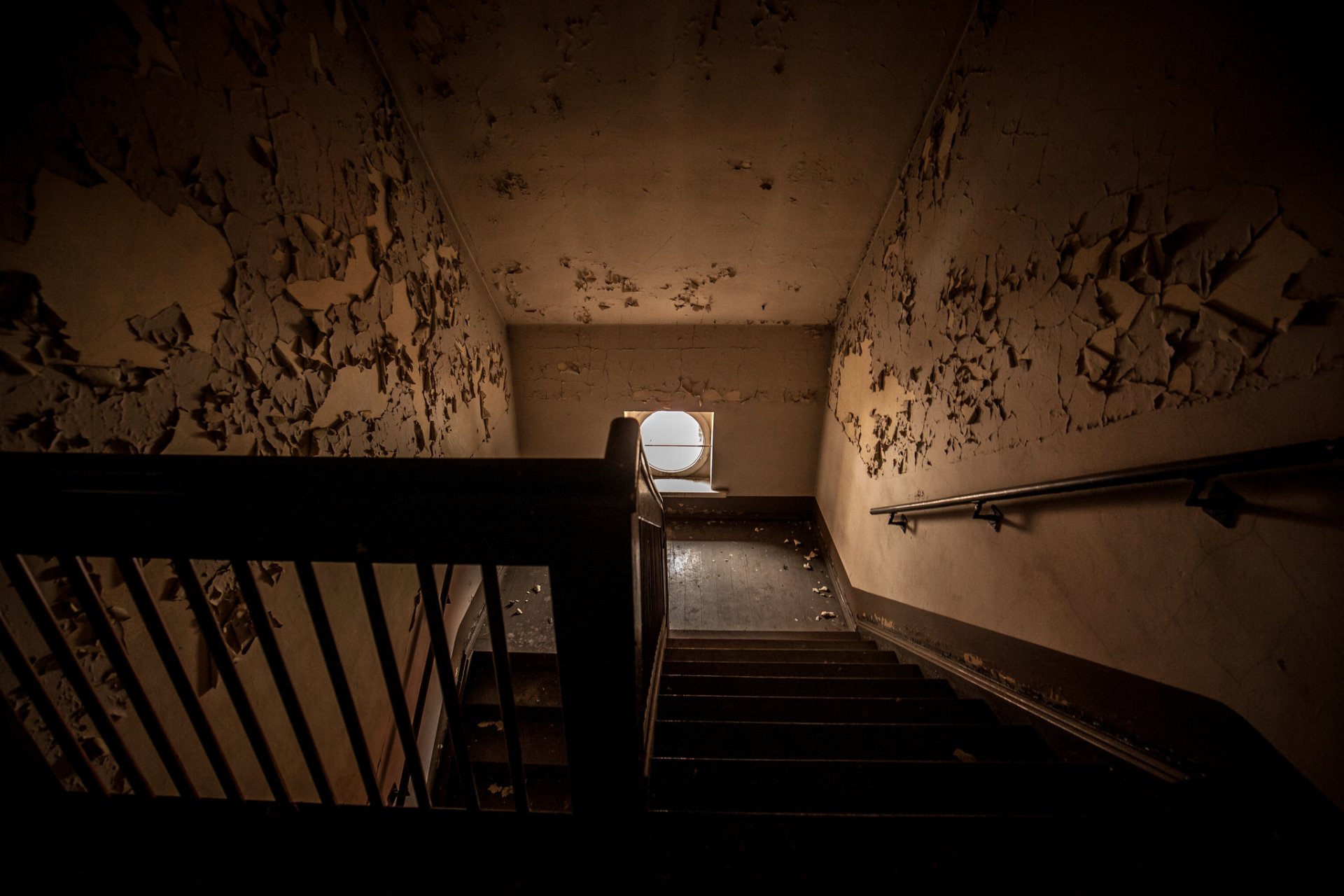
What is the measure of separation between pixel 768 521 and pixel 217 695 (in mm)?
4202

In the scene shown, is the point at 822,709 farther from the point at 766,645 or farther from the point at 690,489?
the point at 690,489

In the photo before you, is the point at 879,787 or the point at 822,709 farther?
the point at 822,709

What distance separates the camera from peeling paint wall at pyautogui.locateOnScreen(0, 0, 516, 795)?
34.3 inches

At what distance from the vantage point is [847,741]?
139 cm

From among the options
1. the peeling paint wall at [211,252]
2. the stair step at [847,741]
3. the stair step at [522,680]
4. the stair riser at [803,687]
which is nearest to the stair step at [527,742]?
the stair step at [522,680]

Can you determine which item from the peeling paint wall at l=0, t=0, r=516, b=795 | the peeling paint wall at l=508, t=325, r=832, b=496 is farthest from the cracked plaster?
the peeling paint wall at l=508, t=325, r=832, b=496

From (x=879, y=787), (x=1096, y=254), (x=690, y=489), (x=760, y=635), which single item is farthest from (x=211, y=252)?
(x=690, y=489)

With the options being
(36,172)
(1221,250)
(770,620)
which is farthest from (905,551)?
(36,172)

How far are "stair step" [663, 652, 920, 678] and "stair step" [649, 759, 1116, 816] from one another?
0.87 meters

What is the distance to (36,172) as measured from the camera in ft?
2.82

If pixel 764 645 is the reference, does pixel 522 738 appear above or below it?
below

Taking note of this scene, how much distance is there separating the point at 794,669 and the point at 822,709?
0.49 meters

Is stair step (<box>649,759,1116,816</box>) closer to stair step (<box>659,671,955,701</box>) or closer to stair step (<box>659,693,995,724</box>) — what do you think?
→ stair step (<box>659,693,995,724</box>)

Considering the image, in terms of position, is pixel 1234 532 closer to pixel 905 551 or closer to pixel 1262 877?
pixel 1262 877
